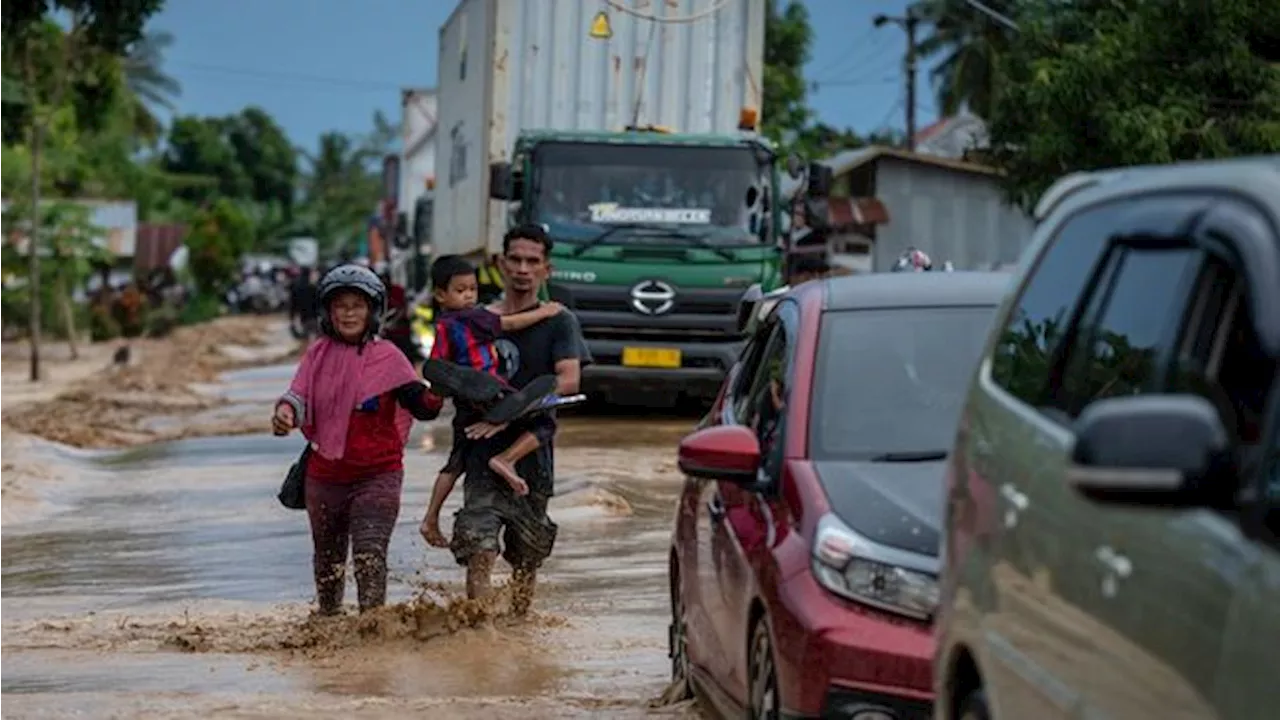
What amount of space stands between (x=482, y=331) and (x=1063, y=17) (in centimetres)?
2324

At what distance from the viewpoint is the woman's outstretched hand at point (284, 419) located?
1201cm

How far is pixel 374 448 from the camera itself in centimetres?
1234

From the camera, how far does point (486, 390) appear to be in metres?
12.2

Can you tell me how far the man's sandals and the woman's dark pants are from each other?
52 centimetres

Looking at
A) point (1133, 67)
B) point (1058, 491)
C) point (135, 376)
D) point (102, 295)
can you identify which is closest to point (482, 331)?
point (1058, 491)

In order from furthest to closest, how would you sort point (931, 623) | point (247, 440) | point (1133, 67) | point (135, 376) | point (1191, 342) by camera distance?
point (135, 376)
point (1133, 67)
point (247, 440)
point (931, 623)
point (1191, 342)

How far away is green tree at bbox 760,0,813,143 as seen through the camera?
2783 inches

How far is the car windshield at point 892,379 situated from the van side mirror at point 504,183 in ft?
53.0

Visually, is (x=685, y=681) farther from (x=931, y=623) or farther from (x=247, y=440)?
(x=247, y=440)

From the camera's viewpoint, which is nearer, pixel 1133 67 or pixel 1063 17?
pixel 1133 67

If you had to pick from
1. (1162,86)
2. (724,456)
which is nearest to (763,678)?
(724,456)

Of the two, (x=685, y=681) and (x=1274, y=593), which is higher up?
(x=1274, y=593)

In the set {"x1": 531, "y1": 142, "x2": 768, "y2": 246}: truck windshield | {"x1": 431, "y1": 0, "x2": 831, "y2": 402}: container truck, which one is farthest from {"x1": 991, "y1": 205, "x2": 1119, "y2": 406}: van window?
{"x1": 531, "y1": 142, "x2": 768, "y2": 246}: truck windshield

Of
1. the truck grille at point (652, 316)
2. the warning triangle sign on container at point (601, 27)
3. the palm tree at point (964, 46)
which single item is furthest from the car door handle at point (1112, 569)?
the palm tree at point (964, 46)
